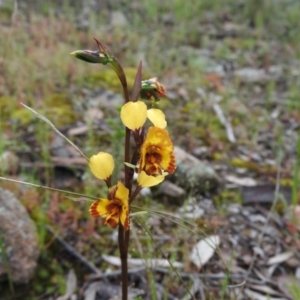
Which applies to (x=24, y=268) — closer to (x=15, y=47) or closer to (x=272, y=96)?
(x=15, y=47)

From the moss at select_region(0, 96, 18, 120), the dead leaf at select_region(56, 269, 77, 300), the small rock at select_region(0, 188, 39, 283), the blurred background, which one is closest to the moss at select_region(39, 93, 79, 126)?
the blurred background

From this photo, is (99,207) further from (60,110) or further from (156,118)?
(60,110)

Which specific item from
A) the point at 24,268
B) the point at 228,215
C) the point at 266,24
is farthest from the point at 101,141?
the point at 266,24

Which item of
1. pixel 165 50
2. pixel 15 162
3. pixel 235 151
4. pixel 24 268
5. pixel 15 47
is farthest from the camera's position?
pixel 165 50

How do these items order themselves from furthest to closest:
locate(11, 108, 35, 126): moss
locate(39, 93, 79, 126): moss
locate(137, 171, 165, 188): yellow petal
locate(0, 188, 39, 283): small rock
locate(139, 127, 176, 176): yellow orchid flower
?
1. locate(39, 93, 79, 126): moss
2. locate(11, 108, 35, 126): moss
3. locate(0, 188, 39, 283): small rock
4. locate(137, 171, 165, 188): yellow petal
5. locate(139, 127, 176, 176): yellow orchid flower

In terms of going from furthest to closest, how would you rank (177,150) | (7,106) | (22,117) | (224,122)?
(224,122), (7,106), (22,117), (177,150)

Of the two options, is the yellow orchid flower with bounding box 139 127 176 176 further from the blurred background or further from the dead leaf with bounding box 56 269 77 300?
the dead leaf with bounding box 56 269 77 300

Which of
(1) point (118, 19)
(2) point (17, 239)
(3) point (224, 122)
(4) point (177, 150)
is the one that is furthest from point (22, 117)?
(1) point (118, 19)
